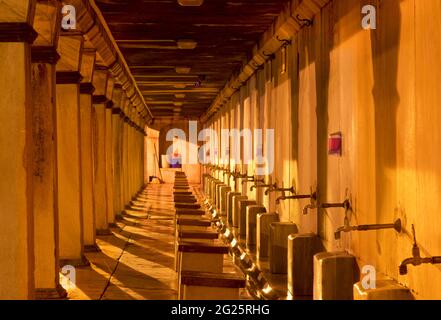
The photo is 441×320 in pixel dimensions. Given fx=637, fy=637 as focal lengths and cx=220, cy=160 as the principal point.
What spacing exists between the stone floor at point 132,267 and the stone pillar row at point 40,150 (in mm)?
402

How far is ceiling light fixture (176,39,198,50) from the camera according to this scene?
1098cm

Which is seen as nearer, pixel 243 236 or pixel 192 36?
pixel 192 36

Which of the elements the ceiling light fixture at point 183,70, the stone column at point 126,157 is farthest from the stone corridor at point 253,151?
the stone column at point 126,157

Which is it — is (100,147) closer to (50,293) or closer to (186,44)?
(186,44)

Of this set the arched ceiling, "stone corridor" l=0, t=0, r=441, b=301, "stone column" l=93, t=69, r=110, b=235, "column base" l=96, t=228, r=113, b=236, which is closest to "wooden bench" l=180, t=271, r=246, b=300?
"stone corridor" l=0, t=0, r=441, b=301

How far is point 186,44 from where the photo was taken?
11.1 meters

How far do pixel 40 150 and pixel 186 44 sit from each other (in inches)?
196

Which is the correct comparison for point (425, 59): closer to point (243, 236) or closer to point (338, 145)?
point (338, 145)

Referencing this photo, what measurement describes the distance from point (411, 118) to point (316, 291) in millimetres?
1885

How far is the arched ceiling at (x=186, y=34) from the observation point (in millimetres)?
8445

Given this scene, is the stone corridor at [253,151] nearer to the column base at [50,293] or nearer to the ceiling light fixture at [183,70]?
the column base at [50,293]

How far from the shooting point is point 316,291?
5461mm
